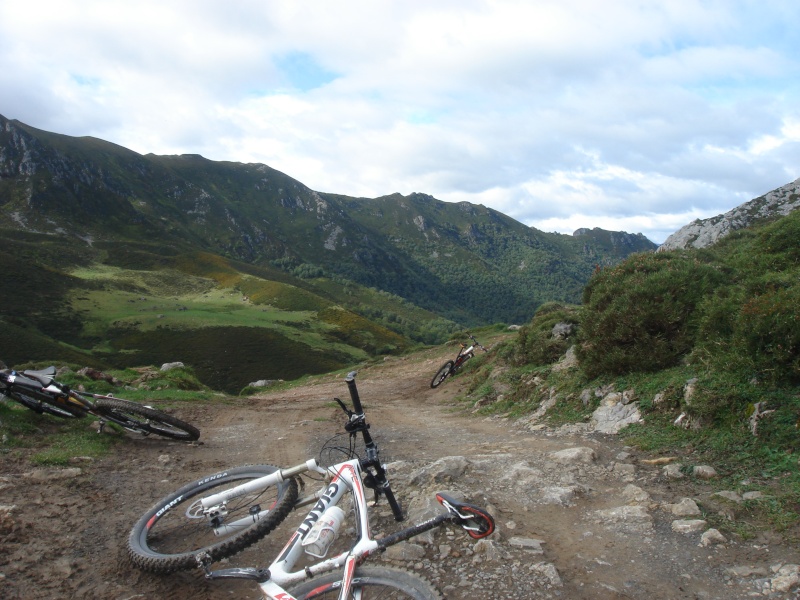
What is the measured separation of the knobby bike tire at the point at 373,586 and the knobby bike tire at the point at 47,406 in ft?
24.7

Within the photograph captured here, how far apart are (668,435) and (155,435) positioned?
29.0 feet

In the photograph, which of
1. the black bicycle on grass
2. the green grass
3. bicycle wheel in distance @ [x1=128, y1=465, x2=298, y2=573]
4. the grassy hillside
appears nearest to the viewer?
bicycle wheel in distance @ [x1=128, y1=465, x2=298, y2=573]

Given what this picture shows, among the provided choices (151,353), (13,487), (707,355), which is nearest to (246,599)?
(13,487)

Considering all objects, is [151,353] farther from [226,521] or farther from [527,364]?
[226,521]

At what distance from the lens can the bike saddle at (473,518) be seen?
3604 millimetres

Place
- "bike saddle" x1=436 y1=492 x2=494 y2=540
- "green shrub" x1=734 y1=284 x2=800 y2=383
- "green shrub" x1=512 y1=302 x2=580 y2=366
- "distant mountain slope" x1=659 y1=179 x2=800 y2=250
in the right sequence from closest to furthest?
"bike saddle" x1=436 y1=492 x2=494 y2=540
"green shrub" x1=734 y1=284 x2=800 y2=383
"green shrub" x1=512 y1=302 x2=580 y2=366
"distant mountain slope" x1=659 y1=179 x2=800 y2=250

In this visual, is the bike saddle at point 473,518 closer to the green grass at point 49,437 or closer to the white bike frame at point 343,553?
the white bike frame at point 343,553

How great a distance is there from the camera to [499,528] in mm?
4938

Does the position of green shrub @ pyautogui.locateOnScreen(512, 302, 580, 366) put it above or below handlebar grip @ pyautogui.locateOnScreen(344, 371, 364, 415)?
below

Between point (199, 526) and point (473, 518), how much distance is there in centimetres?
309

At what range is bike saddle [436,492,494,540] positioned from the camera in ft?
11.8

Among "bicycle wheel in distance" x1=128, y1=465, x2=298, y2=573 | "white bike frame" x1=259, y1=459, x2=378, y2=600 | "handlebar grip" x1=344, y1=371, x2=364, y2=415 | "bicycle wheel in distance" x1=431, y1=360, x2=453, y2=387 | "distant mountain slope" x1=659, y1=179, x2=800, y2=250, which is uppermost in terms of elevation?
"distant mountain slope" x1=659, y1=179, x2=800, y2=250

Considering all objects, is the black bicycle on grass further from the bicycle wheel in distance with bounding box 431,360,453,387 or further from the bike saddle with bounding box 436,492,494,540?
the bicycle wheel in distance with bounding box 431,360,453,387

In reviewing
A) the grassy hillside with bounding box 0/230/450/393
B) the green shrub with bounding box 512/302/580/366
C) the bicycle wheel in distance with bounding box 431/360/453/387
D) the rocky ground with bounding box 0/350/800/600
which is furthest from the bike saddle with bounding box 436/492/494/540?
the grassy hillside with bounding box 0/230/450/393
